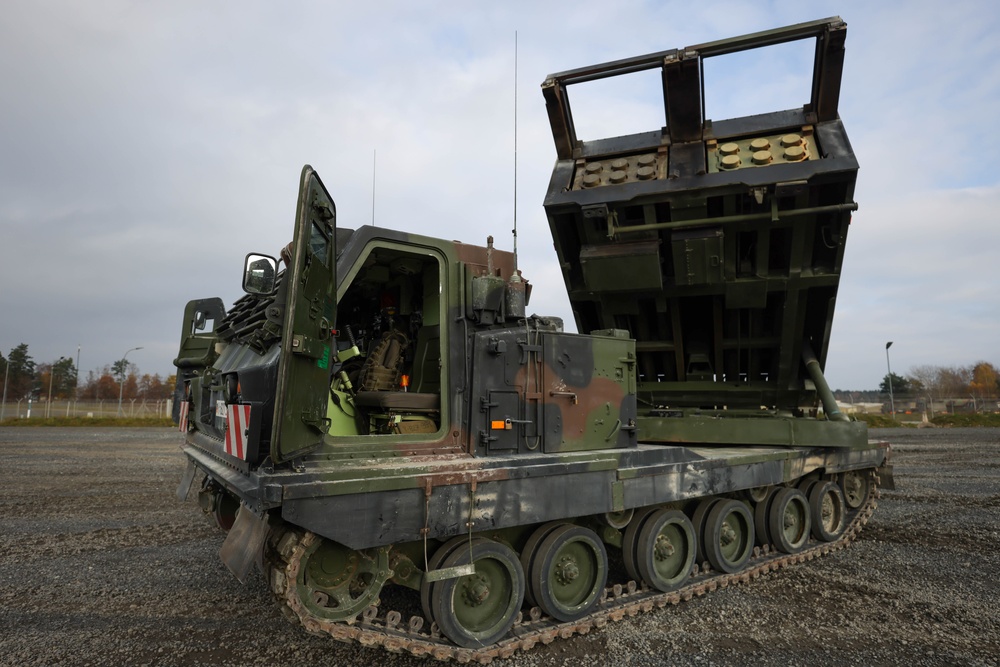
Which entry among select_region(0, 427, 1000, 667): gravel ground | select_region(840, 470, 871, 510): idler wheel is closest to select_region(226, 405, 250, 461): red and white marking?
select_region(0, 427, 1000, 667): gravel ground

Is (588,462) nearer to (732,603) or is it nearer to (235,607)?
(732,603)

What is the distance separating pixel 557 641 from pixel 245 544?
2.16m

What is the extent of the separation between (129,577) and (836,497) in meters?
7.37

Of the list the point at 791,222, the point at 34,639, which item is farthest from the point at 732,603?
the point at 34,639

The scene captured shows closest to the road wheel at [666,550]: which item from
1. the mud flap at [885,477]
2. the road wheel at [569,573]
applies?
the road wheel at [569,573]

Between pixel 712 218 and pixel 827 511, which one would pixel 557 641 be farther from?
pixel 827 511

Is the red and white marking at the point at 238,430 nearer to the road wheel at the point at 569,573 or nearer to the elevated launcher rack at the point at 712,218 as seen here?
the road wheel at the point at 569,573

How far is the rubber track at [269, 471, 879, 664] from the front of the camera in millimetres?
3105

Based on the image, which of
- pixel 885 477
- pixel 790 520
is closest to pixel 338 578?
pixel 790 520

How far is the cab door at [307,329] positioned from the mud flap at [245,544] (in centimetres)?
43

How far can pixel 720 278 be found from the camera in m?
6.04

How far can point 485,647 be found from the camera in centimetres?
365

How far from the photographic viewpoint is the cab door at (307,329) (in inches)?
122

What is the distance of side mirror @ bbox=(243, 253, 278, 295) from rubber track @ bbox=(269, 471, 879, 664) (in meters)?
1.37
